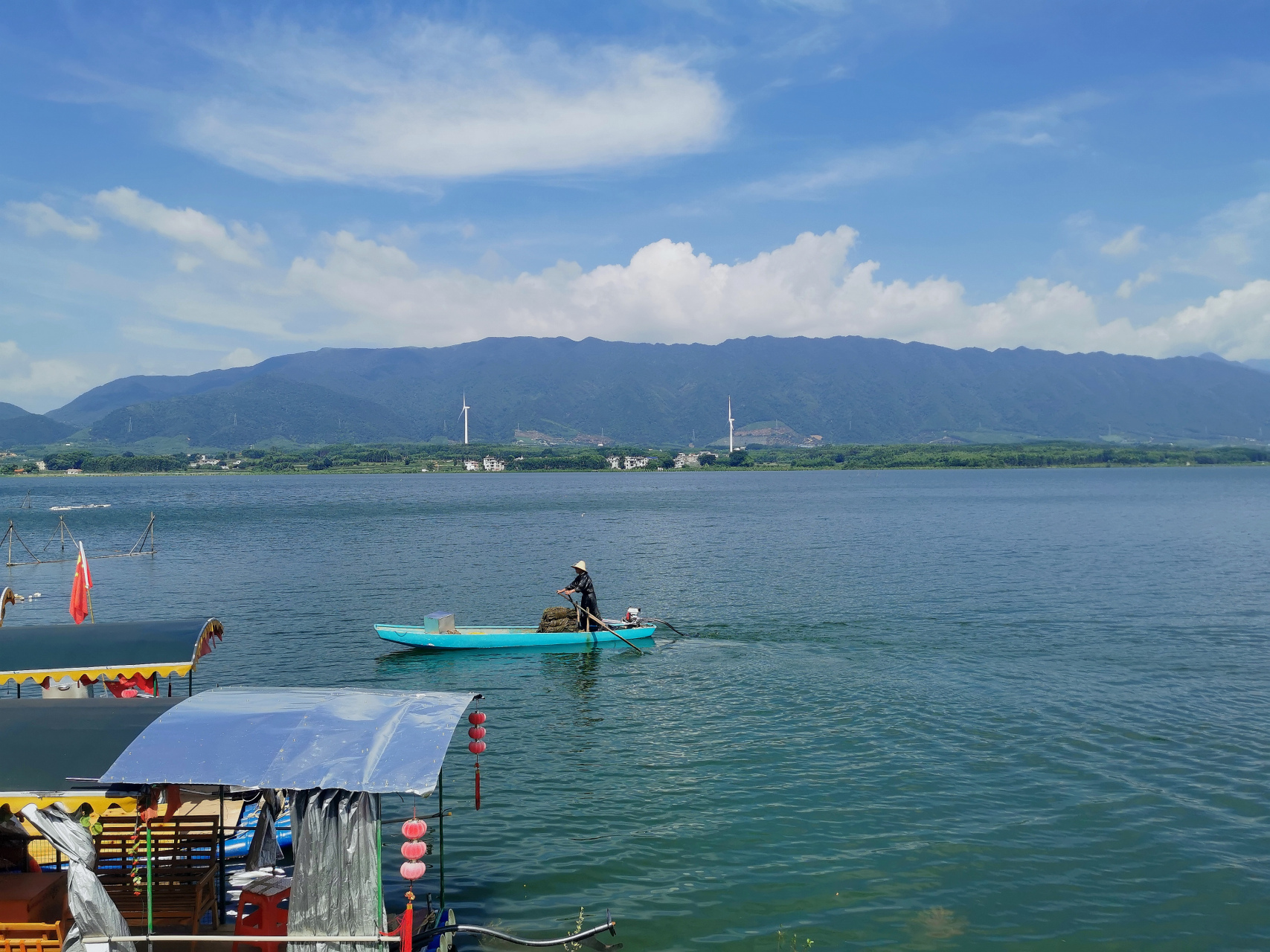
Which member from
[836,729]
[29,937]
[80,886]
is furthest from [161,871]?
[836,729]

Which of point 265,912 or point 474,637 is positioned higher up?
point 265,912

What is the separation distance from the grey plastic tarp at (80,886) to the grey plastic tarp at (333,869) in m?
2.21

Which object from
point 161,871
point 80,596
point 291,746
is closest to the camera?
point 291,746

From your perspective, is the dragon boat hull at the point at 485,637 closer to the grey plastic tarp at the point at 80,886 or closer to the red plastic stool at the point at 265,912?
the red plastic stool at the point at 265,912

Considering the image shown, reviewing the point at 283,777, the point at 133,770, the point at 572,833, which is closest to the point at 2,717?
the point at 133,770

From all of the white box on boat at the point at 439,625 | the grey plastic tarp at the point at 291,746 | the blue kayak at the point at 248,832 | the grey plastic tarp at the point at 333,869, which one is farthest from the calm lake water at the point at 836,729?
the grey plastic tarp at the point at 291,746

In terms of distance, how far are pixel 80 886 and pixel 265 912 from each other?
2.24 meters

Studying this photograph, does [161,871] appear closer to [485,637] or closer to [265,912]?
[265,912]

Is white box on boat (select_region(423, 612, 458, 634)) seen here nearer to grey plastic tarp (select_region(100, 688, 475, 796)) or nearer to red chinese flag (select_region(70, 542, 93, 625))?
red chinese flag (select_region(70, 542, 93, 625))

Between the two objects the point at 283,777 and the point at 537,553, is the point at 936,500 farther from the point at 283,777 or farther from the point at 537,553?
the point at 283,777

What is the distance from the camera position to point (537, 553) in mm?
70562

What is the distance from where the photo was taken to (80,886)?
1079 centimetres

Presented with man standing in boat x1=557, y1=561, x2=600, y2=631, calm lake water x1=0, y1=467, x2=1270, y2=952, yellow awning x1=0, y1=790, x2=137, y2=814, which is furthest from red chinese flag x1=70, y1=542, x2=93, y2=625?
yellow awning x1=0, y1=790, x2=137, y2=814

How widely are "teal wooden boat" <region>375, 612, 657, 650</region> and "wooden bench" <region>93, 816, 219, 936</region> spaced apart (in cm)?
2224
